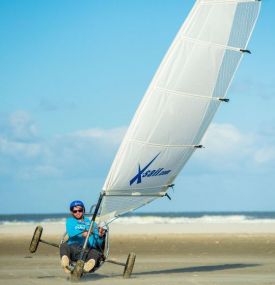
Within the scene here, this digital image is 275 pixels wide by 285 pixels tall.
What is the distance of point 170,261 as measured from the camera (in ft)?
63.4

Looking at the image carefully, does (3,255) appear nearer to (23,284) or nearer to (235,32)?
(23,284)

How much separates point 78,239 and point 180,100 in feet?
9.22

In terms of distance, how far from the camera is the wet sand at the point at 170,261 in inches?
578

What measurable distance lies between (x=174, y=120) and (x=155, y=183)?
1.15 metres

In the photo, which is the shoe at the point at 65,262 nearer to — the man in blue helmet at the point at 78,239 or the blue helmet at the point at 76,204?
the man in blue helmet at the point at 78,239

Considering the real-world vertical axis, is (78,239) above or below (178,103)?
below

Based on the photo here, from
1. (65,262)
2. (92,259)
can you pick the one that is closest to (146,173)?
(92,259)

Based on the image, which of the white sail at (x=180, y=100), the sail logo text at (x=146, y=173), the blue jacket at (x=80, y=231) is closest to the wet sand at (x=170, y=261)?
the blue jacket at (x=80, y=231)

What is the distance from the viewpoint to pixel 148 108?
14.7 meters

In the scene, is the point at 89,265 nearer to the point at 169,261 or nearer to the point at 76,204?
the point at 76,204

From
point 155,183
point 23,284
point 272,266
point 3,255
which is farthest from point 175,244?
point 23,284

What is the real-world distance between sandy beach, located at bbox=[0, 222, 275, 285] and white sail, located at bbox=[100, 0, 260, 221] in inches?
58.3

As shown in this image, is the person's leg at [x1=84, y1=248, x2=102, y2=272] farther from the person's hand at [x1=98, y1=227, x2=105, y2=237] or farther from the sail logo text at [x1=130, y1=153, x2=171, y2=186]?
the sail logo text at [x1=130, y1=153, x2=171, y2=186]

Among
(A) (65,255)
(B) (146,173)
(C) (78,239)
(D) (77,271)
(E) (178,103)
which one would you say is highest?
(E) (178,103)
